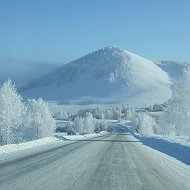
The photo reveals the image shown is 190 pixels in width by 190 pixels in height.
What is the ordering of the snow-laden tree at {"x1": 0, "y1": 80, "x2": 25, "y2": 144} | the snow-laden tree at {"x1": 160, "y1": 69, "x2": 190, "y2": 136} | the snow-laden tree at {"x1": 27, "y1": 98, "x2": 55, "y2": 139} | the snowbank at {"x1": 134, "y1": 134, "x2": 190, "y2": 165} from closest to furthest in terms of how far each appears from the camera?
the snowbank at {"x1": 134, "y1": 134, "x2": 190, "y2": 165} → the snow-laden tree at {"x1": 160, "y1": 69, "x2": 190, "y2": 136} → the snow-laden tree at {"x1": 0, "y1": 80, "x2": 25, "y2": 144} → the snow-laden tree at {"x1": 27, "y1": 98, "x2": 55, "y2": 139}

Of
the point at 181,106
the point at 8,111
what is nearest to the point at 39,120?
the point at 8,111

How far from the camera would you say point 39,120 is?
125m

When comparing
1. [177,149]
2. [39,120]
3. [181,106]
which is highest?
[39,120]

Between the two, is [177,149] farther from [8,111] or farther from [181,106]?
[8,111]

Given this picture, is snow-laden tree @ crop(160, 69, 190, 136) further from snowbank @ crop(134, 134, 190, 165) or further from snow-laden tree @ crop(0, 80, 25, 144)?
snow-laden tree @ crop(0, 80, 25, 144)

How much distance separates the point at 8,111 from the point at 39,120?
40.4 meters

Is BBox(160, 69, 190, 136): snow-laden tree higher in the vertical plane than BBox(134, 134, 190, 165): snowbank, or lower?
higher

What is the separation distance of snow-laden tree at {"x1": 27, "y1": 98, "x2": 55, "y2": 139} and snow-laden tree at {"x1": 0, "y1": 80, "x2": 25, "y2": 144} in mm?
31038

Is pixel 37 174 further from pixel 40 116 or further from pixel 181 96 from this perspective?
pixel 40 116

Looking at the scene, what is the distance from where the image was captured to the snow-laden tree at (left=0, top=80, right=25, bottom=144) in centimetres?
8516

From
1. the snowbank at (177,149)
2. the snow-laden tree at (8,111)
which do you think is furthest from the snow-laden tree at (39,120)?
the snowbank at (177,149)

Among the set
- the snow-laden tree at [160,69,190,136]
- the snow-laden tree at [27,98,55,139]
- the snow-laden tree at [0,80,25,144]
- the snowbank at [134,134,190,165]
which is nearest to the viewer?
the snowbank at [134,134,190,165]

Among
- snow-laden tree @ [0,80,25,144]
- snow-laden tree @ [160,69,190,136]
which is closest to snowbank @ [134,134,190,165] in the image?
snow-laden tree @ [160,69,190,136]

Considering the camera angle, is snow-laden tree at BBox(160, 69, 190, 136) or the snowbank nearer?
the snowbank
